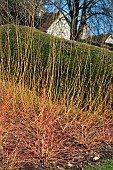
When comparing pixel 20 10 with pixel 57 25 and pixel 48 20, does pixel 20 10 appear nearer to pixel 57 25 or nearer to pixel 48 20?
pixel 57 25

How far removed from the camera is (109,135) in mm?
3916

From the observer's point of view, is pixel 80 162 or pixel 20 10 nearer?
pixel 80 162

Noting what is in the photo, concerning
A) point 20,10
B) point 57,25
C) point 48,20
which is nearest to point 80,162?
point 57,25

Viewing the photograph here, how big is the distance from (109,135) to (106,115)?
66 centimetres

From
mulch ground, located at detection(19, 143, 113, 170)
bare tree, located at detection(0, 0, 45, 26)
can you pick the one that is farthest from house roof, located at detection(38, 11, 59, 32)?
mulch ground, located at detection(19, 143, 113, 170)

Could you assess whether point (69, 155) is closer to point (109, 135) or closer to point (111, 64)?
point (109, 135)

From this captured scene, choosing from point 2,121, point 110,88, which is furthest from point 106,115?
point 2,121

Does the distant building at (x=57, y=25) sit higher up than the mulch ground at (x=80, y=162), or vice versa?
the distant building at (x=57, y=25)

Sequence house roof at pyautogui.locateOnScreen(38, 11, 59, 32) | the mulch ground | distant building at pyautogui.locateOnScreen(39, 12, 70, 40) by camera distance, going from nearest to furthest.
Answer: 1. the mulch ground
2. distant building at pyautogui.locateOnScreen(39, 12, 70, 40)
3. house roof at pyautogui.locateOnScreen(38, 11, 59, 32)

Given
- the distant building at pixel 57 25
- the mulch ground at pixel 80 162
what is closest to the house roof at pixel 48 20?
the distant building at pixel 57 25

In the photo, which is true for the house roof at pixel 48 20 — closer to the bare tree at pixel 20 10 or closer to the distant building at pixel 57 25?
the distant building at pixel 57 25

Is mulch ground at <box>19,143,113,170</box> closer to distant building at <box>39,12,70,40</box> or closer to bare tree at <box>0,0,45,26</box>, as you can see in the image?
distant building at <box>39,12,70,40</box>

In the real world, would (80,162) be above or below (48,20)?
below

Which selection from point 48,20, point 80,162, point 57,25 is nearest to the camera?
point 80,162
